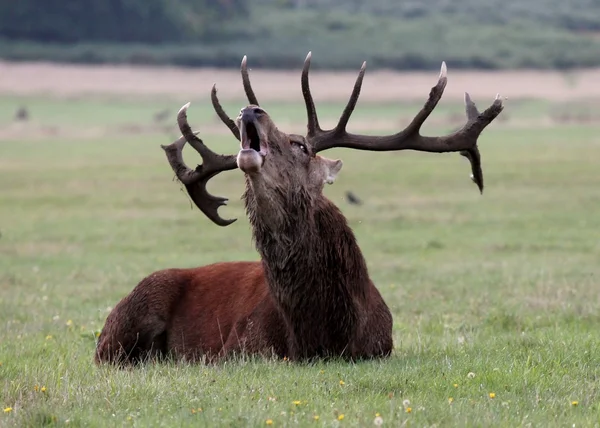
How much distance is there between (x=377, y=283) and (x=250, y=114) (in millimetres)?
7913

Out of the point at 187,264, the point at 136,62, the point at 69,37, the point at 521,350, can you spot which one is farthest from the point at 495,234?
the point at 69,37

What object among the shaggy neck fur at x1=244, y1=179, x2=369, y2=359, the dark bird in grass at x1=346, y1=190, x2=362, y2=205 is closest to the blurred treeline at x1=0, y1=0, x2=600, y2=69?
the dark bird in grass at x1=346, y1=190, x2=362, y2=205

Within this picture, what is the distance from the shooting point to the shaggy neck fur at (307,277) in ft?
31.1

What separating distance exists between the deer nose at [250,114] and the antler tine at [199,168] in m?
1.27

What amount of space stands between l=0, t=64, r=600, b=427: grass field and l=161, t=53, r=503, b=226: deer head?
4.68ft

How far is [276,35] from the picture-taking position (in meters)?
118

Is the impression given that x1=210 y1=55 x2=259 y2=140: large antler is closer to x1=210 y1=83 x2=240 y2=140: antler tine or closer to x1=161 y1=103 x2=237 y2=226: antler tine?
x1=210 y1=83 x2=240 y2=140: antler tine

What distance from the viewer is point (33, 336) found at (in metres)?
11.9

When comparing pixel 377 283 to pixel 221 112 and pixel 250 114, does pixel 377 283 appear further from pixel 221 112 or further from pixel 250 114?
pixel 250 114

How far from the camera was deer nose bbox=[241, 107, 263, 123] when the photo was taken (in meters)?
8.73

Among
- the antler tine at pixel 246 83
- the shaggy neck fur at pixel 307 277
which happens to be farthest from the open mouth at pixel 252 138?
the antler tine at pixel 246 83

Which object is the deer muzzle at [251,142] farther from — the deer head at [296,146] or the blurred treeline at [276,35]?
the blurred treeline at [276,35]

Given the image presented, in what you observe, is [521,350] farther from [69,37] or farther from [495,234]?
[69,37]

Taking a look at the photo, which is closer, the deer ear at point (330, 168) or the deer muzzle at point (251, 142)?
the deer muzzle at point (251, 142)
